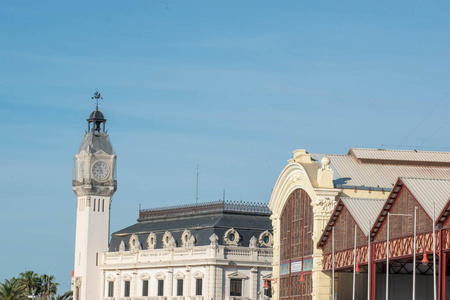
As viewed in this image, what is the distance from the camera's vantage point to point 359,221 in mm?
72875

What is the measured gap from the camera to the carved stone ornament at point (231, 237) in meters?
108

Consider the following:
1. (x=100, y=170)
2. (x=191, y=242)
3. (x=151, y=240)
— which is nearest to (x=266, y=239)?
(x=191, y=242)

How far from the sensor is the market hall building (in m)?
64.1

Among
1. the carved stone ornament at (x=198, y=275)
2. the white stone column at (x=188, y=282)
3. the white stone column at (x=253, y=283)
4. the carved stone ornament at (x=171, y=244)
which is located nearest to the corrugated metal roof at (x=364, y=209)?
the white stone column at (x=253, y=283)

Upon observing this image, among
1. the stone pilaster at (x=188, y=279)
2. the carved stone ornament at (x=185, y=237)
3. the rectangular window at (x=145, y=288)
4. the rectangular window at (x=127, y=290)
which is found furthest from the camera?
the rectangular window at (x=127, y=290)

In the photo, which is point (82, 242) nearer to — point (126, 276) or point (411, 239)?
point (126, 276)

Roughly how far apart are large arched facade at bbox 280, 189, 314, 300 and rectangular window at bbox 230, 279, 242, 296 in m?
16.7

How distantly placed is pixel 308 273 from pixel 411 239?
68.8 ft

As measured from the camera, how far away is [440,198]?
63.3 metres

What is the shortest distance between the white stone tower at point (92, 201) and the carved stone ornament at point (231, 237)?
22370 millimetres

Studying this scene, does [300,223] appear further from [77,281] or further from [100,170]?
[100,170]

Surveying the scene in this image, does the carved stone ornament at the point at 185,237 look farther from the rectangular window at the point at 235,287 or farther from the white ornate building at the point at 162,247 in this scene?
the rectangular window at the point at 235,287

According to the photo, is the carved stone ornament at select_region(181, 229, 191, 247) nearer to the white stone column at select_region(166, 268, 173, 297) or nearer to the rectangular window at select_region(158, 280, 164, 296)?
the white stone column at select_region(166, 268, 173, 297)

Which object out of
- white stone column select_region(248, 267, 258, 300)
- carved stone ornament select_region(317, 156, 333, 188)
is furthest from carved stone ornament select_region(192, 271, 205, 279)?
carved stone ornament select_region(317, 156, 333, 188)
